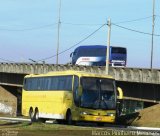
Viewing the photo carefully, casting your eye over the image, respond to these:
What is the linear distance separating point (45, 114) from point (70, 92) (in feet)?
18.9

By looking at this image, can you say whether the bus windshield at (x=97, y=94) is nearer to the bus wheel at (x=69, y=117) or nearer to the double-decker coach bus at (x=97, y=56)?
the bus wheel at (x=69, y=117)

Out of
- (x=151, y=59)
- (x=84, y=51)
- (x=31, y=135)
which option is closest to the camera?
(x=31, y=135)

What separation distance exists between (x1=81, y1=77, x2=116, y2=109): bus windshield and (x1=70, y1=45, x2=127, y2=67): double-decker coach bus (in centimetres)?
3985

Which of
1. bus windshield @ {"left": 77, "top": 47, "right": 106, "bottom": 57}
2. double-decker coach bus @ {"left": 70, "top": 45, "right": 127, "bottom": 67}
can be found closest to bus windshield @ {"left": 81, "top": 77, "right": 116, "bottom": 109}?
double-decker coach bus @ {"left": 70, "top": 45, "right": 127, "bottom": 67}

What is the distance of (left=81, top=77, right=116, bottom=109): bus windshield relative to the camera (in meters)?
34.8

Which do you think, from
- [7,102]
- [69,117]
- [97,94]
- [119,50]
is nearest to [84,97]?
[97,94]

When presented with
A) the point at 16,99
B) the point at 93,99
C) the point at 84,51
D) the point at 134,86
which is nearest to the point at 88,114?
the point at 93,99

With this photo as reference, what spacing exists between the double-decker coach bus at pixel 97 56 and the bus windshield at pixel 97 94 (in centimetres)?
3985

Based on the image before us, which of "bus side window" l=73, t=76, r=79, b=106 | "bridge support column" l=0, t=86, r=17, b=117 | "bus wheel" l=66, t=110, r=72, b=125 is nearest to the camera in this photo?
"bus side window" l=73, t=76, r=79, b=106

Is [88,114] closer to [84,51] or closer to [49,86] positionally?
[49,86]

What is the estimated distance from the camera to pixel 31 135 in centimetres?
2158

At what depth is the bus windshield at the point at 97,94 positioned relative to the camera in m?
34.8

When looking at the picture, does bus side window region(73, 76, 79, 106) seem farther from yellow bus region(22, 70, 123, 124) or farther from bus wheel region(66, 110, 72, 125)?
bus wheel region(66, 110, 72, 125)

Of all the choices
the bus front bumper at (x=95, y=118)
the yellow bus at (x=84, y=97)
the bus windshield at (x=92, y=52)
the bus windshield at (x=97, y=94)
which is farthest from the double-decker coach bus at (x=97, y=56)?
the bus front bumper at (x=95, y=118)
